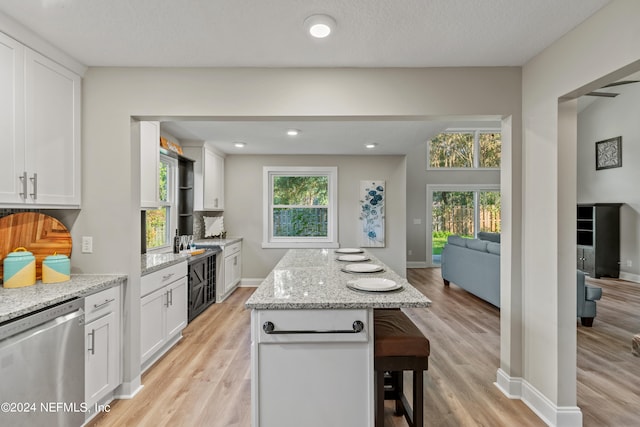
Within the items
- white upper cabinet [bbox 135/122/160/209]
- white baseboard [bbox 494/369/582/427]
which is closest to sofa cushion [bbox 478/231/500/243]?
white baseboard [bbox 494/369/582/427]

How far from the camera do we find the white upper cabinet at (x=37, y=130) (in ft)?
5.64

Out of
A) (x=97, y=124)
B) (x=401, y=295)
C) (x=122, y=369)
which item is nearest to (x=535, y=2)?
(x=401, y=295)

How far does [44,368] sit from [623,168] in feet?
29.8

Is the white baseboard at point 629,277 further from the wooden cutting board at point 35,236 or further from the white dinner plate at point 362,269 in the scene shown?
the wooden cutting board at point 35,236

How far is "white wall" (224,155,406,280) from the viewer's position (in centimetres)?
561

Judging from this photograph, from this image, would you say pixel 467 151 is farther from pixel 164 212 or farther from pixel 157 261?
pixel 157 261

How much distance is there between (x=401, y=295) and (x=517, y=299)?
1180mm

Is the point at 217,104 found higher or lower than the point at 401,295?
higher

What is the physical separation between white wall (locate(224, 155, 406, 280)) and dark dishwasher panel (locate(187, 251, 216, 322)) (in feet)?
3.95

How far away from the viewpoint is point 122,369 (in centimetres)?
225

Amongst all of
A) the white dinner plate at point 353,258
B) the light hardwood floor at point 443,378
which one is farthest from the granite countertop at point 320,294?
the light hardwood floor at point 443,378

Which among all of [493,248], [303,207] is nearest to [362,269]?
[493,248]

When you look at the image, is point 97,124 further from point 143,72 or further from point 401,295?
point 401,295

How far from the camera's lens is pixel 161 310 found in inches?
111
